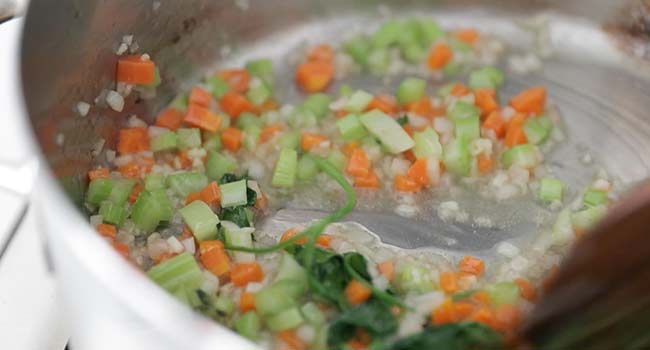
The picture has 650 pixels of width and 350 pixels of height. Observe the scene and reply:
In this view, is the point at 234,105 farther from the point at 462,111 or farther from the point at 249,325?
the point at 249,325

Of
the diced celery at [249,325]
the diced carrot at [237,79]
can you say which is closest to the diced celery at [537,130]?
the diced carrot at [237,79]

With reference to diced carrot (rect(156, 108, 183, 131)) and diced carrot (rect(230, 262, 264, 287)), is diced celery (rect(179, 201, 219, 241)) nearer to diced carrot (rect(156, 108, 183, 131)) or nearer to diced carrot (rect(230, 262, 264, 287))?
diced carrot (rect(230, 262, 264, 287))

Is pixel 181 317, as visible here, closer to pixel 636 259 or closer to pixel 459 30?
pixel 636 259

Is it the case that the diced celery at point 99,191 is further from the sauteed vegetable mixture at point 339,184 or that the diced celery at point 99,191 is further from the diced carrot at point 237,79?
the diced carrot at point 237,79

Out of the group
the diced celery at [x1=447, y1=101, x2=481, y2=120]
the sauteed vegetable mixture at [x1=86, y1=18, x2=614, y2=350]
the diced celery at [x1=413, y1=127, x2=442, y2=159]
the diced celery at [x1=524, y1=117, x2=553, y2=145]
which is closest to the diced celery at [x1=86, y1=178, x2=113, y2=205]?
the sauteed vegetable mixture at [x1=86, y1=18, x2=614, y2=350]

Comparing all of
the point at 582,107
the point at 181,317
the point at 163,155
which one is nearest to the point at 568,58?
the point at 582,107

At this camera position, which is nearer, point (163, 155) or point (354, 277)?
point (354, 277)
